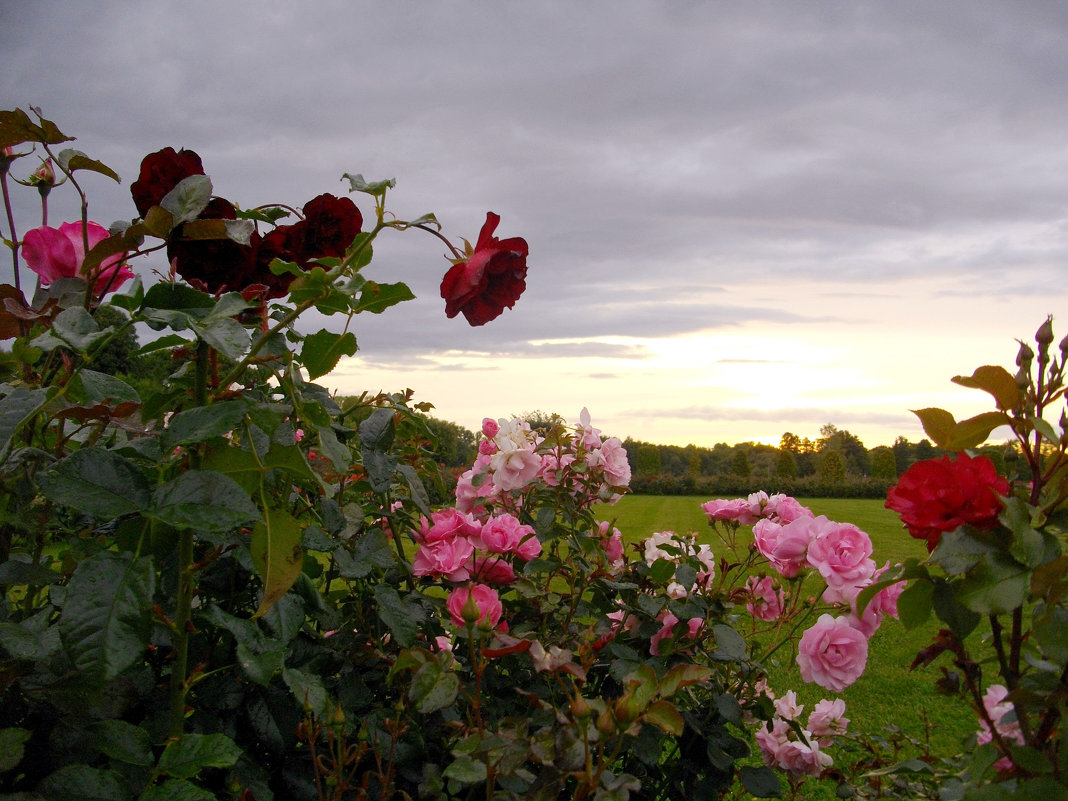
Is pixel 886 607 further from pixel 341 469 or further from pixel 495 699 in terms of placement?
pixel 341 469

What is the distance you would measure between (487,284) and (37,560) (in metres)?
0.77

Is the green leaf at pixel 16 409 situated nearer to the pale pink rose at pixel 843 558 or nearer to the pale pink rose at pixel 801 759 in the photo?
the pale pink rose at pixel 843 558

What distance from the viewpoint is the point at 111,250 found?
0.89 m

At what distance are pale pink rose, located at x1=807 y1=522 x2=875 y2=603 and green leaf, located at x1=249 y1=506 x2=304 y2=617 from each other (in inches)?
33.8


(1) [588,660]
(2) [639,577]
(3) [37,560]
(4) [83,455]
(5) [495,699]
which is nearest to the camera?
(4) [83,455]

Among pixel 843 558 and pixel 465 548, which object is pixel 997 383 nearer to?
pixel 843 558

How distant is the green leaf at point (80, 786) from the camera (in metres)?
0.83

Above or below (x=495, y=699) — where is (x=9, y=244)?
above

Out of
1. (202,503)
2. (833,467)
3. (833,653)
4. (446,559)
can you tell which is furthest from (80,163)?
(833,467)

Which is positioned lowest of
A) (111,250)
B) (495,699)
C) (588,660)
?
(495,699)

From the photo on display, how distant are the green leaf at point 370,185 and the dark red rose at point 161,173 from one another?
0.75 ft

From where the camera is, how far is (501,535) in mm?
1352

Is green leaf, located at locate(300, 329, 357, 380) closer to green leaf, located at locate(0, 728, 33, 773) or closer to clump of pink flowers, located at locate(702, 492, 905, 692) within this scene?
green leaf, located at locate(0, 728, 33, 773)

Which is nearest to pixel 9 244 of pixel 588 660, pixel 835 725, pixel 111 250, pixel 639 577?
pixel 111 250
